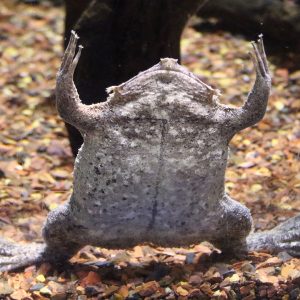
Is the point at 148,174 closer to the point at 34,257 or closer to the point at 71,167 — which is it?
the point at 34,257

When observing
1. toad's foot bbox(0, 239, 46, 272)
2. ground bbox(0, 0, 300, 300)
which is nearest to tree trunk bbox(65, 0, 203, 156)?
ground bbox(0, 0, 300, 300)

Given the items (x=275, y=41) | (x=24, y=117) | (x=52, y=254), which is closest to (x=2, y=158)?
(x=24, y=117)

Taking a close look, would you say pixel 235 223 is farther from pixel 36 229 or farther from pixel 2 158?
pixel 2 158


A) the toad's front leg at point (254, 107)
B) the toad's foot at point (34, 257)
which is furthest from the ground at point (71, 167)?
the toad's front leg at point (254, 107)

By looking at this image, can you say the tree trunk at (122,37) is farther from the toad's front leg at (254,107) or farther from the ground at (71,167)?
the toad's front leg at (254,107)

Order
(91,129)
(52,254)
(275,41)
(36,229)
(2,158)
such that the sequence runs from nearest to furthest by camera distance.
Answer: (91,129)
(52,254)
(36,229)
(2,158)
(275,41)
